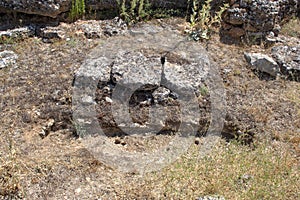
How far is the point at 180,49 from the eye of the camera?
684 centimetres

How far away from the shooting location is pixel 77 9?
7496 mm

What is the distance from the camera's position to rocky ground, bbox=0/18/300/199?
4.92m

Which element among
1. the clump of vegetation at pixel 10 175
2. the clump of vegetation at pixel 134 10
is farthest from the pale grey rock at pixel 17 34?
the clump of vegetation at pixel 10 175

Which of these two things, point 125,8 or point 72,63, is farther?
point 125,8

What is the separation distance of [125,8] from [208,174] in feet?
12.5

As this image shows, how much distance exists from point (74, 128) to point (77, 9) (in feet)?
8.82

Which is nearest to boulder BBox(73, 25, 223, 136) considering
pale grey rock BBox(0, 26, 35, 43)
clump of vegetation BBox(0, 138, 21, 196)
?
clump of vegetation BBox(0, 138, 21, 196)

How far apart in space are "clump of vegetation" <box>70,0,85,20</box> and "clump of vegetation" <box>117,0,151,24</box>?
695 mm

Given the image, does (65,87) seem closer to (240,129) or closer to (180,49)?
(180,49)

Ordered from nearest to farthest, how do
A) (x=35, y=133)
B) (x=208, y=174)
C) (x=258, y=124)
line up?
(x=208, y=174) < (x=35, y=133) < (x=258, y=124)

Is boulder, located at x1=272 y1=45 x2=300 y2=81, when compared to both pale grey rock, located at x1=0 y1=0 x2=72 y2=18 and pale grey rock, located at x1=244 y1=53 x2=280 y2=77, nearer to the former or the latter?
pale grey rock, located at x1=244 y1=53 x2=280 y2=77

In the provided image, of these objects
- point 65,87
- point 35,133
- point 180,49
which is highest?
point 180,49

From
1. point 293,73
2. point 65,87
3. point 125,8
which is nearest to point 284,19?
point 293,73

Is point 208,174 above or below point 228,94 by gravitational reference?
below
